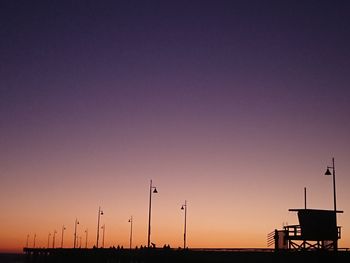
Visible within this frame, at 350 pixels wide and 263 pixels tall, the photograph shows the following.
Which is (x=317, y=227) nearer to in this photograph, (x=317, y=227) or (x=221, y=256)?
(x=317, y=227)

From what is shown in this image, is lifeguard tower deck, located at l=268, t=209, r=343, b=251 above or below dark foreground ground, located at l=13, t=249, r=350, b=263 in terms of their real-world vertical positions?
above

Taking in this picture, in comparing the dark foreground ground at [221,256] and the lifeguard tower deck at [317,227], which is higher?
the lifeguard tower deck at [317,227]

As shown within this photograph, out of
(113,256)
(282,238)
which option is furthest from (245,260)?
(113,256)

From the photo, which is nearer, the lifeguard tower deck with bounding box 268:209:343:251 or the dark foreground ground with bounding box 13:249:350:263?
the dark foreground ground with bounding box 13:249:350:263

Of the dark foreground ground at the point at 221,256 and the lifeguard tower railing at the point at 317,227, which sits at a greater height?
the lifeguard tower railing at the point at 317,227

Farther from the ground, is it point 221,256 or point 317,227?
point 317,227

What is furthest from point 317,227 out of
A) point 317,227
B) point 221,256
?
point 221,256

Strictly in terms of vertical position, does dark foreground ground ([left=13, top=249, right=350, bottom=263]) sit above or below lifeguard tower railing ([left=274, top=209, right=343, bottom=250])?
below

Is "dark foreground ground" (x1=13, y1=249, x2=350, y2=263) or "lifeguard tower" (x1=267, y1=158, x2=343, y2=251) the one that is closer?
"dark foreground ground" (x1=13, y1=249, x2=350, y2=263)

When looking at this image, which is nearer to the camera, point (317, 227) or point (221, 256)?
point (317, 227)

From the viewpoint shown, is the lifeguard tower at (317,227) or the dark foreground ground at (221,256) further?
the lifeguard tower at (317,227)

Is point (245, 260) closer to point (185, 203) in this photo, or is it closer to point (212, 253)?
point (212, 253)

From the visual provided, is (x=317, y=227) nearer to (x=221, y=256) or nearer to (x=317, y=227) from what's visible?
(x=317, y=227)

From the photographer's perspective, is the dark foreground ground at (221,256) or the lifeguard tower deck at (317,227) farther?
the lifeguard tower deck at (317,227)
